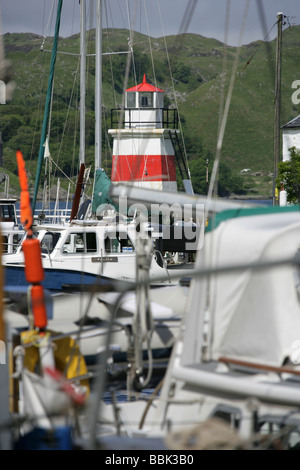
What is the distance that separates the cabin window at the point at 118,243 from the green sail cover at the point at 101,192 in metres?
1.89

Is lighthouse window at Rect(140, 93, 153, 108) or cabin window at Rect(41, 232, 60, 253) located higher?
lighthouse window at Rect(140, 93, 153, 108)

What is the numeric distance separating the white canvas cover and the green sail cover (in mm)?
10963

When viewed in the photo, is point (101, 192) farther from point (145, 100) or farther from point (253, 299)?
point (145, 100)

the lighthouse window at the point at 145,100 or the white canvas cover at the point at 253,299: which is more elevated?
the lighthouse window at the point at 145,100

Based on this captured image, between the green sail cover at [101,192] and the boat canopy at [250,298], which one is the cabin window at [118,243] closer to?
the green sail cover at [101,192]

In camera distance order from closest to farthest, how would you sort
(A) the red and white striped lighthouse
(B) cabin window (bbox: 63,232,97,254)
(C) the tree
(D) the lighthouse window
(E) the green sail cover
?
(B) cabin window (bbox: 63,232,97,254)
(E) the green sail cover
(C) the tree
(A) the red and white striped lighthouse
(D) the lighthouse window

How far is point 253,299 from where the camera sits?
18.0 ft

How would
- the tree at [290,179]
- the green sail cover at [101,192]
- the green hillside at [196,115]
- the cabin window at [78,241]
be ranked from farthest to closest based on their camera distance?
the green hillside at [196,115]
the tree at [290,179]
the green sail cover at [101,192]
the cabin window at [78,241]

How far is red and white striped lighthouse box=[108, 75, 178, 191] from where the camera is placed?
26.4 m

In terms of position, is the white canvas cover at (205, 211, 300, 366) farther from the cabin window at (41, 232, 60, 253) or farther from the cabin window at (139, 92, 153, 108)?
the cabin window at (139, 92, 153, 108)

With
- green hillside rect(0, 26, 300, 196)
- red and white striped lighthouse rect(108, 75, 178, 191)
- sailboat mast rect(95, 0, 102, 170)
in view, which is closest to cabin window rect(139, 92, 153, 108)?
red and white striped lighthouse rect(108, 75, 178, 191)

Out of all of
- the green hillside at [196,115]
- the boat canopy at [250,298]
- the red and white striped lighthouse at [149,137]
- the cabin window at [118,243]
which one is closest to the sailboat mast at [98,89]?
the cabin window at [118,243]

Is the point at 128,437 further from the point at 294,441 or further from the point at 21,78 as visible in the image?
the point at 21,78

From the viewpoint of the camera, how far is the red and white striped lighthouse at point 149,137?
86.5ft
